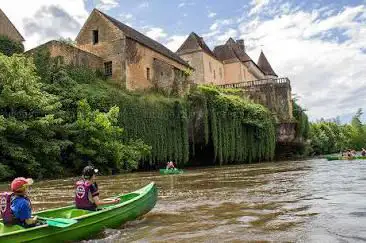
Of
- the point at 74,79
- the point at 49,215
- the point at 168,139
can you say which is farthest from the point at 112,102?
the point at 49,215

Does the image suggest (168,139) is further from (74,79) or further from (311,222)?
(311,222)

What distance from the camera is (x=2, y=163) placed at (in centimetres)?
2050

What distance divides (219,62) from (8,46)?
33.1m

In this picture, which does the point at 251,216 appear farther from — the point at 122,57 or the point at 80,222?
the point at 122,57

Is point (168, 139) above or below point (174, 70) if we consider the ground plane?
below

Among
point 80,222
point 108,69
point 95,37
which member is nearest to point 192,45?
point 95,37

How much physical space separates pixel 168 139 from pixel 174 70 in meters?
7.93

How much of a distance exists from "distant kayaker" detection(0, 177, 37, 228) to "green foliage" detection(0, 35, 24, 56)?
968 inches

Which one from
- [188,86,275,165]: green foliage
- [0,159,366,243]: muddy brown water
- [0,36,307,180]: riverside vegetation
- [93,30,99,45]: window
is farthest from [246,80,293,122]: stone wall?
[0,159,366,243]: muddy brown water

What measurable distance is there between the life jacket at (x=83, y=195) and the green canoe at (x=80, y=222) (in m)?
0.12

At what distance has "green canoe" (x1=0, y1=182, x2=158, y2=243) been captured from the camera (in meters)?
6.48

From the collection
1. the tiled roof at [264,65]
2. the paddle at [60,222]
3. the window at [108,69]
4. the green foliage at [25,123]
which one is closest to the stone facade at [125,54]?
the window at [108,69]

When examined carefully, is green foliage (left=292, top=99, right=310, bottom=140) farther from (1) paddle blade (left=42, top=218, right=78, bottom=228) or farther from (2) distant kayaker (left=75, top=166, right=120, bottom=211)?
(1) paddle blade (left=42, top=218, right=78, bottom=228)

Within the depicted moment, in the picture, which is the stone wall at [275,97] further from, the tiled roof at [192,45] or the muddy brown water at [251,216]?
the muddy brown water at [251,216]
